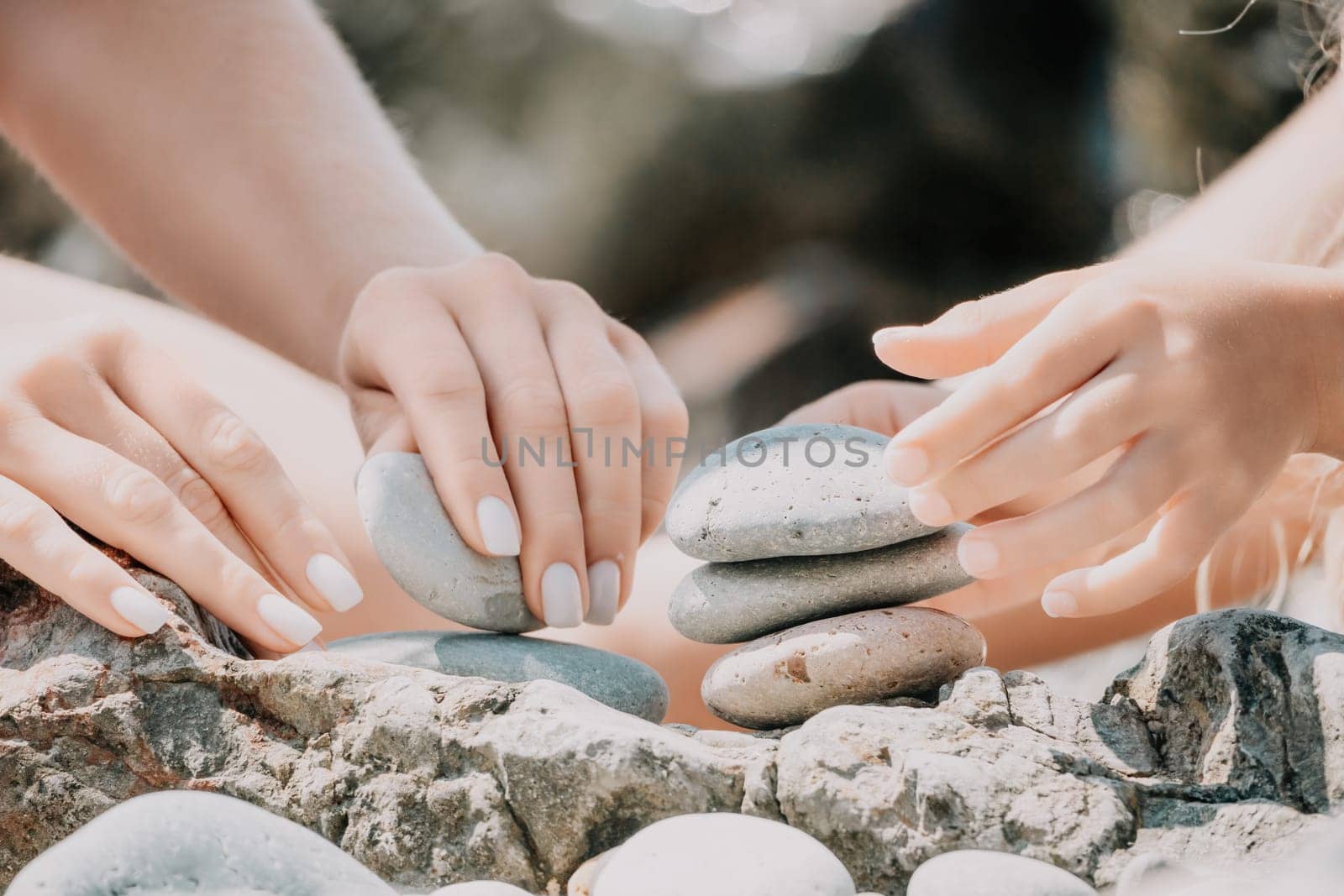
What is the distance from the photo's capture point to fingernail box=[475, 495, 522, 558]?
0.85 m

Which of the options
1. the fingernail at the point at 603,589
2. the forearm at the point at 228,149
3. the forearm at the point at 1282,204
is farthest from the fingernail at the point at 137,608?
the forearm at the point at 1282,204

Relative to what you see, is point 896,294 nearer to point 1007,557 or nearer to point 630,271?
Answer: point 630,271

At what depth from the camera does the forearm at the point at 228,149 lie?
164cm

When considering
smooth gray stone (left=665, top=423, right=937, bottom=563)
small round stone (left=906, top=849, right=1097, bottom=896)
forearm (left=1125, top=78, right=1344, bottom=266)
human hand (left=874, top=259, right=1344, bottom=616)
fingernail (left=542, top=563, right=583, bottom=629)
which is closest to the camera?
small round stone (left=906, top=849, right=1097, bottom=896)

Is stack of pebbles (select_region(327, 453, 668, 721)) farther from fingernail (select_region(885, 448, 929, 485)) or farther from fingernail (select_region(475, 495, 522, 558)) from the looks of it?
fingernail (select_region(885, 448, 929, 485))

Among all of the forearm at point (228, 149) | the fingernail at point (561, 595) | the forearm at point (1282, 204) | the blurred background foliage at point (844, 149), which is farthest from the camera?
the blurred background foliage at point (844, 149)

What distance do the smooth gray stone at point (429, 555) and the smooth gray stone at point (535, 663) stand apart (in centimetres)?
3

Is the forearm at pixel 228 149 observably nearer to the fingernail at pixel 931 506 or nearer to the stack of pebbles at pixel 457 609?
the stack of pebbles at pixel 457 609

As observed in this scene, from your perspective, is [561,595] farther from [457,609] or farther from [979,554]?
[979,554]

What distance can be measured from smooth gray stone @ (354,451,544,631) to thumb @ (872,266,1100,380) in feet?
1.22

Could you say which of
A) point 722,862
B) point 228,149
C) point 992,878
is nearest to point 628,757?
point 722,862

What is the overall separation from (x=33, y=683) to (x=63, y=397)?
22 centimetres

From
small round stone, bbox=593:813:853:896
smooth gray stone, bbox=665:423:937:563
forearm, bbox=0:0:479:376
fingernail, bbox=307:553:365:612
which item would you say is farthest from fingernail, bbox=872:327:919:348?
forearm, bbox=0:0:479:376

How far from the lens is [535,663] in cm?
82
